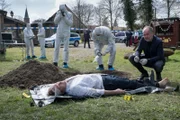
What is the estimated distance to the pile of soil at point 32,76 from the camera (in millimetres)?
6407

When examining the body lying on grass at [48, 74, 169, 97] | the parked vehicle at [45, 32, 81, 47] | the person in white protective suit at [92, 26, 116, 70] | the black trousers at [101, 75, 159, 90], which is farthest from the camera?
the parked vehicle at [45, 32, 81, 47]

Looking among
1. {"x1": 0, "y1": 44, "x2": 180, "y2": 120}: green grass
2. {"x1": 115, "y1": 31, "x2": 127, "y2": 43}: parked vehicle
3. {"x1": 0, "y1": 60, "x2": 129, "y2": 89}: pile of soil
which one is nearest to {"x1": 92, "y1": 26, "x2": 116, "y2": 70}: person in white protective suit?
{"x1": 0, "y1": 60, "x2": 129, "y2": 89}: pile of soil

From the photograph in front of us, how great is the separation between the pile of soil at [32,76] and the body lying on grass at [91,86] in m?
1.63

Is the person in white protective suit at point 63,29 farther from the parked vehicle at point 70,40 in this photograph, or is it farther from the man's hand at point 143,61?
the parked vehicle at point 70,40

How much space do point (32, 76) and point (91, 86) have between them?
7.22 feet

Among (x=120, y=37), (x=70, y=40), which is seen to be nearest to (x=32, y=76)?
(x=70, y=40)

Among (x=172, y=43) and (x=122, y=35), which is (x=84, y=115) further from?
(x=122, y=35)

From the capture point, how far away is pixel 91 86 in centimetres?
495

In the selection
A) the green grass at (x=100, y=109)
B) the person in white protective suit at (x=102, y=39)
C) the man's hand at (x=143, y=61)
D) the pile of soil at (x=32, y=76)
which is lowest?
the green grass at (x=100, y=109)

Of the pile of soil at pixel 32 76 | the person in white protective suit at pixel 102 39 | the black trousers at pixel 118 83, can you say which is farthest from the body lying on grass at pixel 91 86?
the person in white protective suit at pixel 102 39

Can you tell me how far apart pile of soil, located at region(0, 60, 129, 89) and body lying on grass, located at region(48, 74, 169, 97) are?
5.33 ft

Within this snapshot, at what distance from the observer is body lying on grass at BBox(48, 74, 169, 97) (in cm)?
483

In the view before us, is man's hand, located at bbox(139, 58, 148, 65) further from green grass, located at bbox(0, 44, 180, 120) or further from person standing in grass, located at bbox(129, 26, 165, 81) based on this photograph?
green grass, located at bbox(0, 44, 180, 120)

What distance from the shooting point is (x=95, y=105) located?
443 cm
